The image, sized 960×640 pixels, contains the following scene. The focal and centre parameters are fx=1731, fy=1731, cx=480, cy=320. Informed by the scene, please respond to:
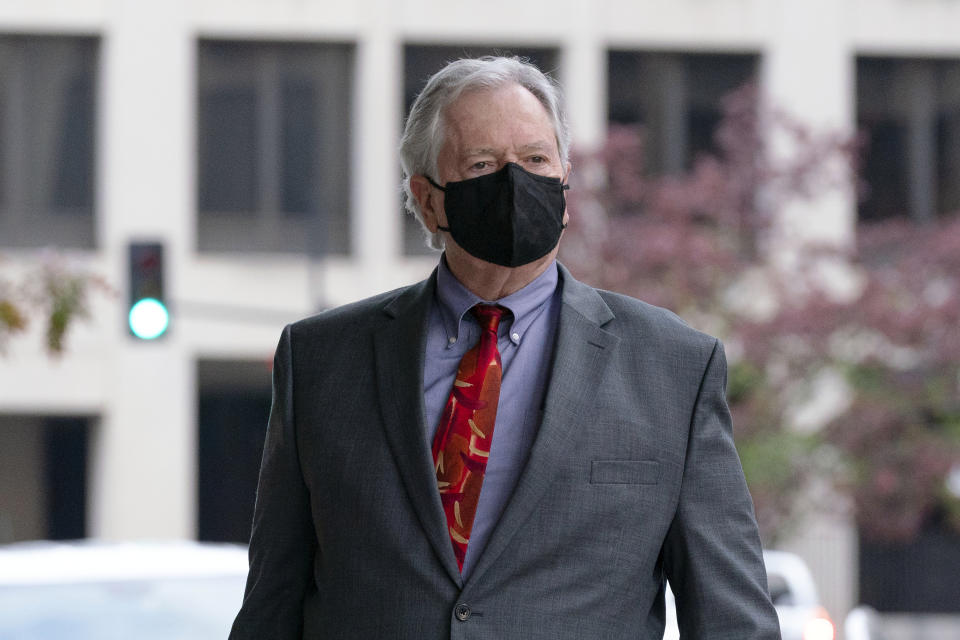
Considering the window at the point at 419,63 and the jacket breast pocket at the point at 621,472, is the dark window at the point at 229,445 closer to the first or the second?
the window at the point at 419,63

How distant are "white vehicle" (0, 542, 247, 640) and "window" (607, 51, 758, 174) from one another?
748 inches

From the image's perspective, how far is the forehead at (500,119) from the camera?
3.04m

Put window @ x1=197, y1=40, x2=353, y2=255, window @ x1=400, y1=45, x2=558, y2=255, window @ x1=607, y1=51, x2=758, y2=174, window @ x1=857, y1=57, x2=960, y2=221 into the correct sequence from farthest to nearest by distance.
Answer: window @ x1=857, y1=57, x2=960, y2=221
window @ x1=607, y1=51, x2=758, y2=174
window @ x1=400, y1=45, x2=558, y2=255
window @ x1=197, y1=40, x2=353, y2=255

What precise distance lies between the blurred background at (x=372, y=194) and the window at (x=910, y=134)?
0.04m

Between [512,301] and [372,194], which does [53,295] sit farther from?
[372,194]

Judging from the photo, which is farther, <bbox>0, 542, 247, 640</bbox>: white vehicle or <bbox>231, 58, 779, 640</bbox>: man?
<bbox>0, 542, 247, 640</bbox>: white vehicle

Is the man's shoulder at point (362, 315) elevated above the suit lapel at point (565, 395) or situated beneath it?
elevated above

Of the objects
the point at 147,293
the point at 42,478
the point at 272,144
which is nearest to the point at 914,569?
the point at 272,144

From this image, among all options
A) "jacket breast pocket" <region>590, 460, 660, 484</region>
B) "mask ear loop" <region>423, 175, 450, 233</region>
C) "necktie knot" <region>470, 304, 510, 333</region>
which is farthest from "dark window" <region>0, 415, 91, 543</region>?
"jacket breast pocket" <region>590, 460, 660, 484</region>

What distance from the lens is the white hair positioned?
3.09 m

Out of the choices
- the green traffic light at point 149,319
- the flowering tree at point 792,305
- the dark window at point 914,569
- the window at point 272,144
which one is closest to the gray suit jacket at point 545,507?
the green traffic light at point 149,319

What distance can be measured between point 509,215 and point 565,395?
1.06 feet

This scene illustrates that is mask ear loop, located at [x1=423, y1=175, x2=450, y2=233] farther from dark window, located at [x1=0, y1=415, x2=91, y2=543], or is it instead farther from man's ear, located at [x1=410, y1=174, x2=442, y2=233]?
dark window, located at [x1=0, y1=415, x2=91, y2=543]

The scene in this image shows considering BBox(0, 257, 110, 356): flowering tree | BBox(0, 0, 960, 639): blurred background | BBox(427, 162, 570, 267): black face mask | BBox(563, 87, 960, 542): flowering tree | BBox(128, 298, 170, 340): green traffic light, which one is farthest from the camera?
BBox(0, 0, 960, 639): blurred background
